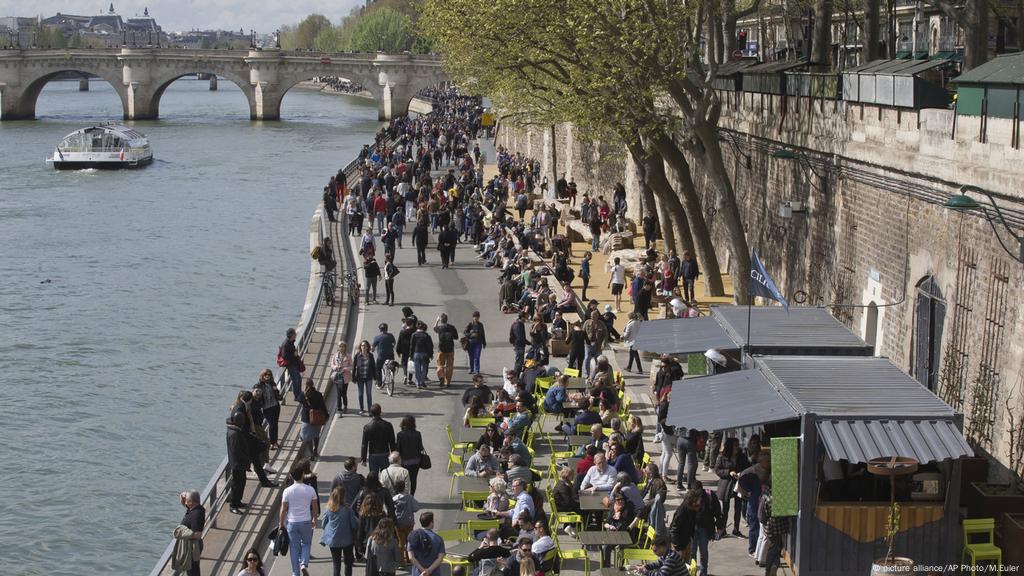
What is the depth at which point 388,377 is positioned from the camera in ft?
71.6

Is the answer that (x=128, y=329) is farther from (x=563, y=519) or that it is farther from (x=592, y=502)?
(x=563, y=519)

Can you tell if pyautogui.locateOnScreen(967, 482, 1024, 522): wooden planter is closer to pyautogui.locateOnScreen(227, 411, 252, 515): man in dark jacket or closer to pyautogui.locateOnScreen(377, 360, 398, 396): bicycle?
pyautogui.locateOnScreen(227, 411, 252, 515): man in dark jacket

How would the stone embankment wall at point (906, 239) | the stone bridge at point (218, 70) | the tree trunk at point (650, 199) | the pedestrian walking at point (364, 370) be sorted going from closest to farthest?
the stone embankment wall at point (906, 239)
the pedestrian walking at point (364, 370)
the tree trunk at point (650, 199)
the stone bridge at point (218, 70)

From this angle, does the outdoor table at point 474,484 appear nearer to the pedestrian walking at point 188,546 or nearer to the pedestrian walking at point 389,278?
the pedestrian walking at point 188,546

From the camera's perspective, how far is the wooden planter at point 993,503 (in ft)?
44.7

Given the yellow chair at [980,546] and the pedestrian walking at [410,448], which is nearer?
the yellow chair at [980,546]

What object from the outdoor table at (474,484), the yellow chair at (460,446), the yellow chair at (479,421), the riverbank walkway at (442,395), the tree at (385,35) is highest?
the tree at (385,35)

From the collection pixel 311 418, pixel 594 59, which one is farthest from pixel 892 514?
pixel 594 59

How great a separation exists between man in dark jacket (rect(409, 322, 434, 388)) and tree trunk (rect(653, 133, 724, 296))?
339 inches

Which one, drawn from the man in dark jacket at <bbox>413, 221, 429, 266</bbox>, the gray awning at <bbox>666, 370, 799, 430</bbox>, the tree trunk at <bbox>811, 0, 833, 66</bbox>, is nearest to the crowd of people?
the gray awning at <bbox>666, 370, 799, 430</bbox>

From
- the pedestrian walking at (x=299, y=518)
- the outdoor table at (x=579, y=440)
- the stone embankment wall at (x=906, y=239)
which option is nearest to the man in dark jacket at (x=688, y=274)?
the stone embankment wall at (x=906, y=239)

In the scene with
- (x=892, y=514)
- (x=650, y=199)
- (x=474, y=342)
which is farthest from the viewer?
(x=650, y=199)

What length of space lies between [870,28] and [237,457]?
1575 centimetres

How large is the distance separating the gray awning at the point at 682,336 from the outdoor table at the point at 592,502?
2.66 m
